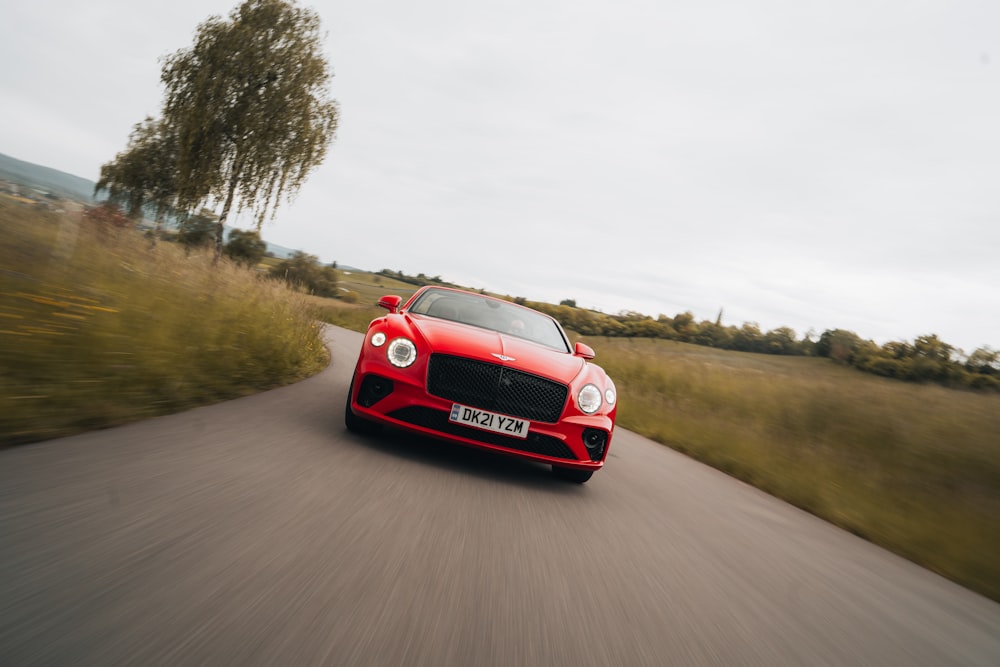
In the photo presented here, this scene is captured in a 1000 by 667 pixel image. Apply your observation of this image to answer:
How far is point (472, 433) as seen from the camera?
3.80 m

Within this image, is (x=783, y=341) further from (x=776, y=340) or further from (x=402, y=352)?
(x=402, y=352)

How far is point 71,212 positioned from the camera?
19.4 feet

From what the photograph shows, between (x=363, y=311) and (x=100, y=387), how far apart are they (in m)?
40.2

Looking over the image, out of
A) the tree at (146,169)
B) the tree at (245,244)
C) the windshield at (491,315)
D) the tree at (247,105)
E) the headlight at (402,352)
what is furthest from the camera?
the tree at (245,244)

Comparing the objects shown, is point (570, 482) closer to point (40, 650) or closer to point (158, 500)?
point (158, 500)

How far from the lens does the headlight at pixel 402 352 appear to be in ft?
12.8

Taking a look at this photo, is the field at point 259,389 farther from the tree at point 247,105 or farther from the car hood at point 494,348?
the tree at point 247,105

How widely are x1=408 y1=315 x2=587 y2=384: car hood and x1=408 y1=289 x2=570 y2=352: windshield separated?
0.95 ft

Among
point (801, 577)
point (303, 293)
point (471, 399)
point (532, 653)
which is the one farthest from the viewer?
point (303, 293)

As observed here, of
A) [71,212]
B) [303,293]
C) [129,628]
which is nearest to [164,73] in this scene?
[303,293]

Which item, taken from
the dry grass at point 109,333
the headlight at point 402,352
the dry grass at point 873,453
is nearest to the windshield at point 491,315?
the headlight at point 402,352

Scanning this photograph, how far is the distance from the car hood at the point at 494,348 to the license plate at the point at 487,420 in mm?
345

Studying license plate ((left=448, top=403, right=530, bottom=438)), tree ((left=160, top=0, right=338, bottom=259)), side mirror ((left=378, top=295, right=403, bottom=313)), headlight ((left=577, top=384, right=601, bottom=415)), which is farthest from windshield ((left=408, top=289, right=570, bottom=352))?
tree ((left=160, top=0, right=338, bottom=259))

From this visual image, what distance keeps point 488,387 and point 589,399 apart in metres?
0.79
